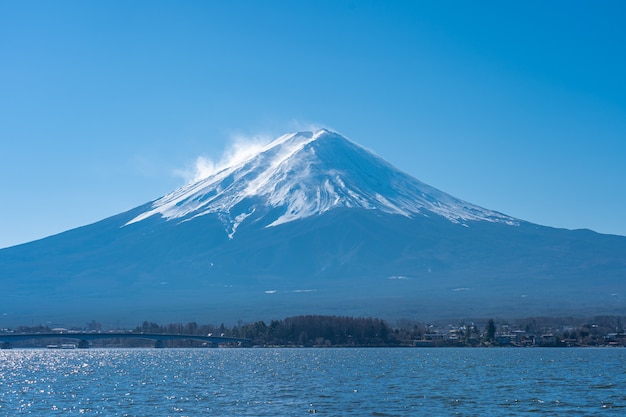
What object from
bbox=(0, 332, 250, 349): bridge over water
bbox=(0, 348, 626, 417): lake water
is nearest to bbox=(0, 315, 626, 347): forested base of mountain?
bbox=(0, 332, 250, 349): bridge over water

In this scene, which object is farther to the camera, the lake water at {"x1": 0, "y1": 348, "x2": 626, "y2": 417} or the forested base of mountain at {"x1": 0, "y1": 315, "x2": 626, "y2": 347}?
the forested base of mountain at {"x1": 0, "y1": 315, "x2": 626, "y2": 347}

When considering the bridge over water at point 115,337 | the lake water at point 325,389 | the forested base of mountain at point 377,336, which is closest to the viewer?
the lake water at point 325,389

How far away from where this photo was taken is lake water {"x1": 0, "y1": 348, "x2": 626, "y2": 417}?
37.6m

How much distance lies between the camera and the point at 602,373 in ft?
183

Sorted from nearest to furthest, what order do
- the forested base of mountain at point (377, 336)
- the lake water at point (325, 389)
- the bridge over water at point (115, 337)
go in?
the lake water at point (325, 389), the bridge over water at point (115, 337), the forested base of mountain at point (377, 336)

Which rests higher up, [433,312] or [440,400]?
[433,312]

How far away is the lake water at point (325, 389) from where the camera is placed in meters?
37.6

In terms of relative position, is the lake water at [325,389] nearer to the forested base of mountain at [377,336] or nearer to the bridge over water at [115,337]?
the bridge over water at [115,337]

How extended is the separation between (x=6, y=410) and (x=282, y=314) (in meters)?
133

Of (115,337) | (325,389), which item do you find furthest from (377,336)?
(325,389)

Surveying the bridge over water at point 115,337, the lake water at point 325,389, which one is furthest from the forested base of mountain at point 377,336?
the lake water at point 325,389

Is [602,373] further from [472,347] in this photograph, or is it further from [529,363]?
[472,347]

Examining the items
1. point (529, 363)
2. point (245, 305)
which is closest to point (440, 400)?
point (529, 363)

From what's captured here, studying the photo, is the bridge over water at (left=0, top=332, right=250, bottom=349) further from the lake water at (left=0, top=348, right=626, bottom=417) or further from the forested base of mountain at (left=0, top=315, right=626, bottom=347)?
the lake water at (left=0, top=348, right=626, bottom=417)
